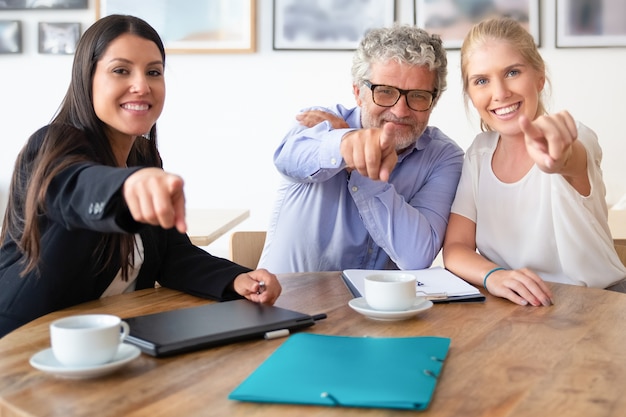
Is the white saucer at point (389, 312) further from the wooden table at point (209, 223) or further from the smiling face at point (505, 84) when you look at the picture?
the wooden table at point (209, 223)

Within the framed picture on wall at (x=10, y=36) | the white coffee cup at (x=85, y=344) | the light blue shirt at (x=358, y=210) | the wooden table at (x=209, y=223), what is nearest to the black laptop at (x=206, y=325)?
the white coffee cup at (x=85, y=344)

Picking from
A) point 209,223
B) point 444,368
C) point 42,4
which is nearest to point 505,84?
point 444,368

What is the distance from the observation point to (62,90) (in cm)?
454

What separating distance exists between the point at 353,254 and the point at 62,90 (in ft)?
9.87

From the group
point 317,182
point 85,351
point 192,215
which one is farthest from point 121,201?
point 192,215

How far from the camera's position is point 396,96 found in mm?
2086

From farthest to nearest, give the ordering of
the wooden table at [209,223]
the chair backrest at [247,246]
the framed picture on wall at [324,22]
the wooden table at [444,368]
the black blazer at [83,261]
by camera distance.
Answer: the framed picture on wall at [324,22] → the wooden table at [209,223] → the chair backrest at [247,246] → the black blazer at [83,261] → the wooden table at [444,368]

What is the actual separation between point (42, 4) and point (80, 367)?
3993mm

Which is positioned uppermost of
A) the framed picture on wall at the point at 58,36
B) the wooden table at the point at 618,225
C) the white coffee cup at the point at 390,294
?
the framed picture on wall at the point at 58,36

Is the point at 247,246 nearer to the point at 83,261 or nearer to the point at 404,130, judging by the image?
the point at 404,130

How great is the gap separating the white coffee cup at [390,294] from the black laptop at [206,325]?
10cm

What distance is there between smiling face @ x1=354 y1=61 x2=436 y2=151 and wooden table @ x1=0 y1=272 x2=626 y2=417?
0.74 m

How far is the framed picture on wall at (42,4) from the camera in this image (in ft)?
14.6

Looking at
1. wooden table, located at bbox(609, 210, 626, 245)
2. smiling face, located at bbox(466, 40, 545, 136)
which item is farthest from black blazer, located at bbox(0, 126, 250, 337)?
wooden table, located at bbox(609, 210, 626, 245)
